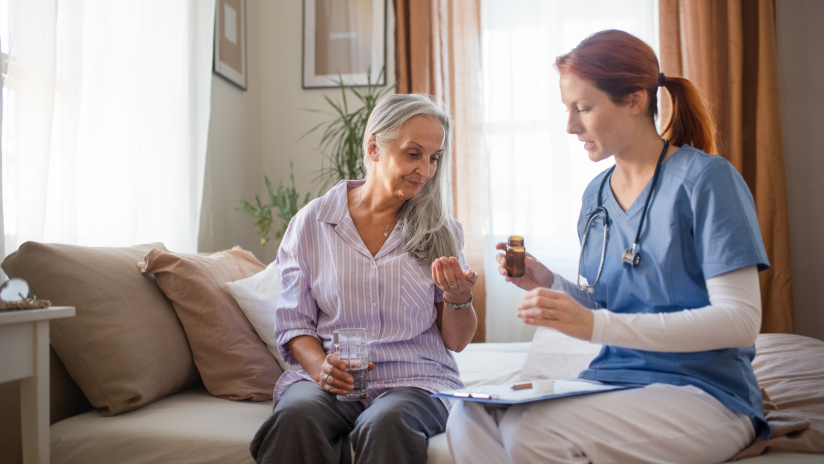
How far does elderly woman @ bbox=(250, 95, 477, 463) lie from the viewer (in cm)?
125

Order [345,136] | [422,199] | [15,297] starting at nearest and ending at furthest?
[15,297] < [422,199] < [345,136]

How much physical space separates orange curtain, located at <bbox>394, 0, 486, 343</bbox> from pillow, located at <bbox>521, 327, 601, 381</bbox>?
1.42m

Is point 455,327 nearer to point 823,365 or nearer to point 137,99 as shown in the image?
point 823,365

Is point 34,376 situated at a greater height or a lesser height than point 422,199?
lesser

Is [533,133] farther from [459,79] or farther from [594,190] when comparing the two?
[594,190]

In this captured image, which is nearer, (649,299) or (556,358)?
(649,299)

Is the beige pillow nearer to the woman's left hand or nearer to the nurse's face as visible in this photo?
the woman's left hand

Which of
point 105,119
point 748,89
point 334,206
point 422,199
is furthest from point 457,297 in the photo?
point 748,89

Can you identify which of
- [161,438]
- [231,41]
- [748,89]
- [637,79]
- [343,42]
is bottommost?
[161,438]

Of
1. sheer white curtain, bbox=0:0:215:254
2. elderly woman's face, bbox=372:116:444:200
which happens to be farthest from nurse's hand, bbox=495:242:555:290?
sheer white curtain, bbox=0:0:215:254

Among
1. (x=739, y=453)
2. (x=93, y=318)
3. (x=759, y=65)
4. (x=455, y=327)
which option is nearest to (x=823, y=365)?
(x=739, y=453)

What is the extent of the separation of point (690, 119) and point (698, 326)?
54cm

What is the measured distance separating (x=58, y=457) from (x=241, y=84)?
8.70 feet

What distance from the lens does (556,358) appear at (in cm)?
188
